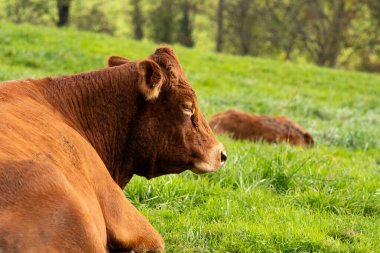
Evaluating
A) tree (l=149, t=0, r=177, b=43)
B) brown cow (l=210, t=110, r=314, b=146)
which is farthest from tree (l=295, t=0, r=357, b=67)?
brown cow (l=210, t=110, r=314, b=146)

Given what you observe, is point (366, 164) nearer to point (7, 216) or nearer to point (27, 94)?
point (27, 94)

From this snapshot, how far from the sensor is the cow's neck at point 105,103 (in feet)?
15.4

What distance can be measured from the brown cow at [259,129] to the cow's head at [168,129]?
564 cm

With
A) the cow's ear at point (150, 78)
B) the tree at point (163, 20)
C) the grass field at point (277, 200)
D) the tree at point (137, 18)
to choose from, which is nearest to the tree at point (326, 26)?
the tree at point (163, 20)

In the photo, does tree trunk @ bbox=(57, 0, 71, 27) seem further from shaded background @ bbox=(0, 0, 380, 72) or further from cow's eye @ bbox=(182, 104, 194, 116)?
cow's eye @ bbox=(182, 104, 194, 116)

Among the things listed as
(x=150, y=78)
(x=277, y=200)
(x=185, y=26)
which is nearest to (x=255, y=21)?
(x=185, y=26)

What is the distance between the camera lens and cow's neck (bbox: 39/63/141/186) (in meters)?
4.68

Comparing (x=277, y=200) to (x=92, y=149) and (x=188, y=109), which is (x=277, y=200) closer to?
(x=188, y=109)

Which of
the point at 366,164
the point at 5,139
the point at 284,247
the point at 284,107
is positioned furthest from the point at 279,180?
the point at 284,107

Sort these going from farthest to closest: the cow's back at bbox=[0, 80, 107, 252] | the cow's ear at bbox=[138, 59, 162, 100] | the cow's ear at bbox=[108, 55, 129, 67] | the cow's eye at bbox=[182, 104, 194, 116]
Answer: the cow's ear at bbox=[108, 55, 129, 67] < the cow's eye at bbox=[182, 104, 194, 116] < the cow's ear at bbox=[138, 59, 162, 100] < the cow's back at bbox=[0, 80, 107, 252]

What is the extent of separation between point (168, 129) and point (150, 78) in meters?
0.49

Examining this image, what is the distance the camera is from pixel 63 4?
3991 centimetres

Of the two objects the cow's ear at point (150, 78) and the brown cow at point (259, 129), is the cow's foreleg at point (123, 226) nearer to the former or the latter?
the cow's ear at point (150, 78)

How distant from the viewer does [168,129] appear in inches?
189
